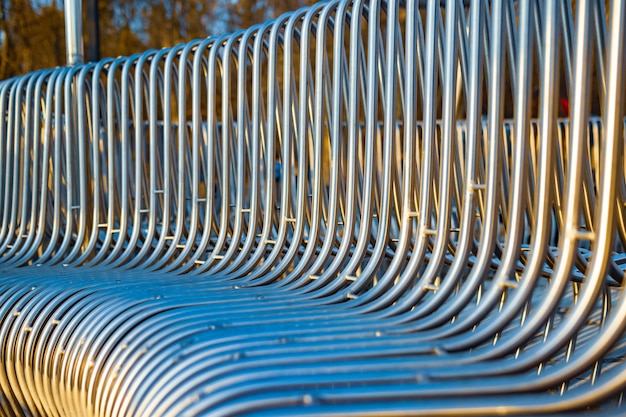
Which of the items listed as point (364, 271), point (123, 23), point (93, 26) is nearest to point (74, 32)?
point (93, 26)

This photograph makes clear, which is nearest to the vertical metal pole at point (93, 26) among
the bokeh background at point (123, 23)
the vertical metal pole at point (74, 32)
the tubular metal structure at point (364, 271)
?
the vertical metal pole at point (74, 32)

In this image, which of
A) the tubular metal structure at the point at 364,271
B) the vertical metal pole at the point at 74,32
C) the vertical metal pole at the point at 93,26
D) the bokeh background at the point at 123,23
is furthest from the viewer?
the bokeh background at the point at 123,23

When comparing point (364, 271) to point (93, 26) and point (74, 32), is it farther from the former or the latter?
point (93, 26)

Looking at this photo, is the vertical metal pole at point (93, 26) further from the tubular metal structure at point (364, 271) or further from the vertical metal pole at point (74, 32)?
the tubular metal structure at point (364, 271)

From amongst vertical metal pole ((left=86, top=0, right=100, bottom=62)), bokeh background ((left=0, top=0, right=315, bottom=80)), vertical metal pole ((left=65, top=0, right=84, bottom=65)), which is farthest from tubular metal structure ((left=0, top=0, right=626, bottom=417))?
bokeh background ((left=0, top=0, right=315, bottom=80))

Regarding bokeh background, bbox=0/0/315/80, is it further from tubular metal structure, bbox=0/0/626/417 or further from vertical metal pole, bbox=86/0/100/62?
tubular metal structure, bbox=0/0/626/417

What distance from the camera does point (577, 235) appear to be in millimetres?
1474

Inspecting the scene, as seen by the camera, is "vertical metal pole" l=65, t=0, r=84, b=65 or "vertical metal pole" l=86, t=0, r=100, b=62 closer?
"vertical metal pole" l=65, t=0, r=84, b=65

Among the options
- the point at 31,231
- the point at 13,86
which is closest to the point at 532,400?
the point at 31,231

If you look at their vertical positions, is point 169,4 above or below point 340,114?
above

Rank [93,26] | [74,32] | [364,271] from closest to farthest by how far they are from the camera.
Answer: [364,271] → [74,32] → [93,26]

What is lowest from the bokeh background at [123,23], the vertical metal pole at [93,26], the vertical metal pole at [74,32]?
the vertical metal pole at [74,32]

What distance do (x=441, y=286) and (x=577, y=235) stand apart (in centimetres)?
39

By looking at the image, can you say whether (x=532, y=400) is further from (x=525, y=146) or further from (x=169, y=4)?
(x=169, y=4)
